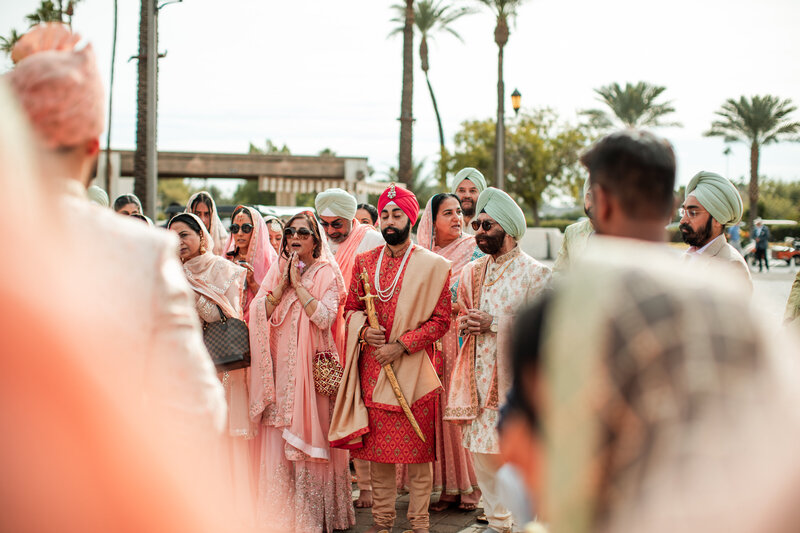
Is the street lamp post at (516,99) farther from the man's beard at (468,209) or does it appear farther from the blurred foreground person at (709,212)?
the blurred foreground person at (709,212)

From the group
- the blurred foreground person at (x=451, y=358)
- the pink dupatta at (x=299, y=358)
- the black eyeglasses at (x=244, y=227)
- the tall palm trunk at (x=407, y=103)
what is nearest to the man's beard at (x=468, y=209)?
the blurred foreground person at (x=451, y=358)

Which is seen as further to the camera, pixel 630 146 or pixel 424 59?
pixel 424 59

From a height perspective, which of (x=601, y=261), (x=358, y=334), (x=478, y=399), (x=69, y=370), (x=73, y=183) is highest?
(x=73, y=183)

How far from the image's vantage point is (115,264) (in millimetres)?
1841

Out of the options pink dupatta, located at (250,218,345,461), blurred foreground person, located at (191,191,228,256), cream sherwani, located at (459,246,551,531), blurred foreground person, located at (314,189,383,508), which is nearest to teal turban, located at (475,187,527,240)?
cream sherwani, located at (459,246,551,531)

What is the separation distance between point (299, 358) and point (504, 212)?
1.74 m

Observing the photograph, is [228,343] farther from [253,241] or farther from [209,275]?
[253,241]

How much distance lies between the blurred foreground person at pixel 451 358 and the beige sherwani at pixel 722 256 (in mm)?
1678

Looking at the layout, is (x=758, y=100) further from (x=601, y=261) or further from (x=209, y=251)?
(x=601, y=261)

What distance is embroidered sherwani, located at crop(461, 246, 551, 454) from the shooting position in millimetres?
5051

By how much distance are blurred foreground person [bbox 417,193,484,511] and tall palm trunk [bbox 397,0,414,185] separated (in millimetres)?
17385

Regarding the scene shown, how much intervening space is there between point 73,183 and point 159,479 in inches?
28.6

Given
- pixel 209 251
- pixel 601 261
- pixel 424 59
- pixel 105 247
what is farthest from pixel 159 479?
pixel 424 59

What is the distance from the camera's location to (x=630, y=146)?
1782mm
